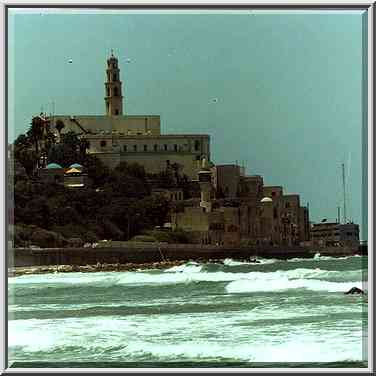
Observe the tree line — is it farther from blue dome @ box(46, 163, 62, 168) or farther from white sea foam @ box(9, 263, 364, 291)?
white sea foam @ box(9, 263, 364, 291)

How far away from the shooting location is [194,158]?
6.60 metres

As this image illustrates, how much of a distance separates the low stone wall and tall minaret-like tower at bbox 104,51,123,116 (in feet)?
3.78

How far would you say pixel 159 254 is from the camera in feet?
22.3

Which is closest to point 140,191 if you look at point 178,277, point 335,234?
point 178,277

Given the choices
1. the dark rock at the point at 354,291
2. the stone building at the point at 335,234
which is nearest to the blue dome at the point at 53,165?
the stone building at the point at 335,234

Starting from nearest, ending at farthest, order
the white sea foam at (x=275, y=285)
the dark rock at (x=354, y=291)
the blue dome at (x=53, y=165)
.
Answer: the dark rock at (x=354, y=291) → the white sea foam at (x=275, y=285) → the blue dome at (x=53, y=165)

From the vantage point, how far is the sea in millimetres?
6250

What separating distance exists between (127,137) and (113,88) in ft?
1.37

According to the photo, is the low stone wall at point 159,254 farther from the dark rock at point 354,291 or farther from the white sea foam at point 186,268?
the dark rock at point 354,291

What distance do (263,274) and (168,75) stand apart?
1816 mm

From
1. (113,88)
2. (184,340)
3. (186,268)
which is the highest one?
(113,88)

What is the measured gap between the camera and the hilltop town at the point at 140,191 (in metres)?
6.63

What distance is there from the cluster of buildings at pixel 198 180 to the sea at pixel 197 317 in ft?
0.88

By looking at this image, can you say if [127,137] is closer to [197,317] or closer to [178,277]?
[178,277]
